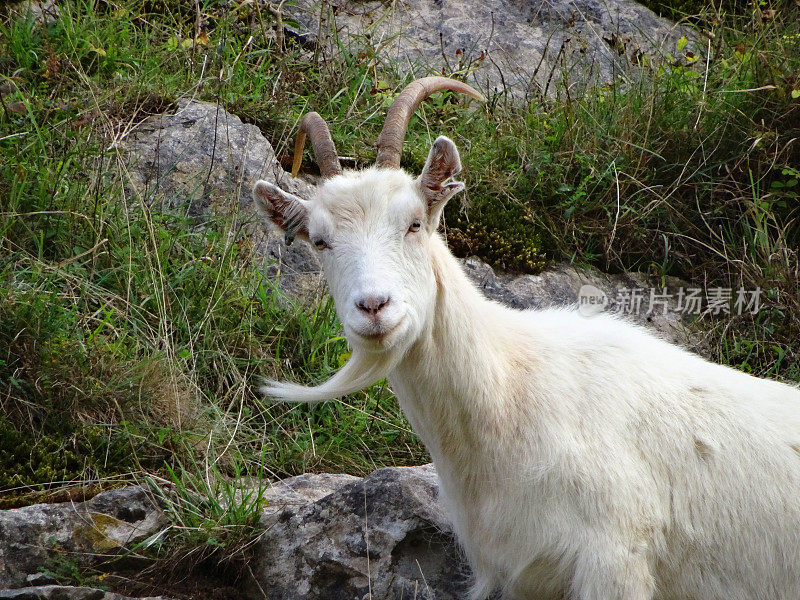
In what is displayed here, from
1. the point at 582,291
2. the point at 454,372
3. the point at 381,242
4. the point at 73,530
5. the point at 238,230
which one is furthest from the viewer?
the point at 582,291

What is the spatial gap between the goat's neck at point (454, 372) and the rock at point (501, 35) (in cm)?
431

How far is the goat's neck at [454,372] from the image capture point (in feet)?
12.1

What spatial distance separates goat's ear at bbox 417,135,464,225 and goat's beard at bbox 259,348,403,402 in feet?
2.07

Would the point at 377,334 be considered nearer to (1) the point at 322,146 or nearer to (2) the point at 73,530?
(1) the point at 322,146

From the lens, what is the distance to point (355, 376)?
3.74 m

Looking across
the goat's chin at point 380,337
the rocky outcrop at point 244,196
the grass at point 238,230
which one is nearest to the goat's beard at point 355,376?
the goat's chin at point 380,337

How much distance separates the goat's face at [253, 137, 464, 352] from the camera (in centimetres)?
330

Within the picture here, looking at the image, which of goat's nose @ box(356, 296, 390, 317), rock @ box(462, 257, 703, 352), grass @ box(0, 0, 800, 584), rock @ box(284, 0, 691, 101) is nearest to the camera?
goat's nose @ box(356, 296, 390, 317)

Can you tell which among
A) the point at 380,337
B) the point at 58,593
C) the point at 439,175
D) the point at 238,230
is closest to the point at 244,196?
the point at 238,230

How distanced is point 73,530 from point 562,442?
2423mm

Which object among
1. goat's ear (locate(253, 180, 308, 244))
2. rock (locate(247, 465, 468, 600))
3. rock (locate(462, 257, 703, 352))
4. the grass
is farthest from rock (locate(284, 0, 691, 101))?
rock (locate(247, 465, 468, 600))

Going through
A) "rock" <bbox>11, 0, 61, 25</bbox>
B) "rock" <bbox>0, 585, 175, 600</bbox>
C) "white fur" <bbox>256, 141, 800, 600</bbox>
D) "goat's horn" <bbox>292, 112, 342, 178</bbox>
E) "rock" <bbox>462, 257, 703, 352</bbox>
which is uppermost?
"goat's horn" <bbox>292, 112, 342, 178</bbox>

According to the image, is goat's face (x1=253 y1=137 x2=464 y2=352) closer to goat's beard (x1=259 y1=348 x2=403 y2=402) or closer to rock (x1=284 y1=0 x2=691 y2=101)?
goat's beard (x1=259 y1=348 x2=403 y2=402)

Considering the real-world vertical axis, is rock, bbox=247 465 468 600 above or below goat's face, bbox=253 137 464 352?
below
